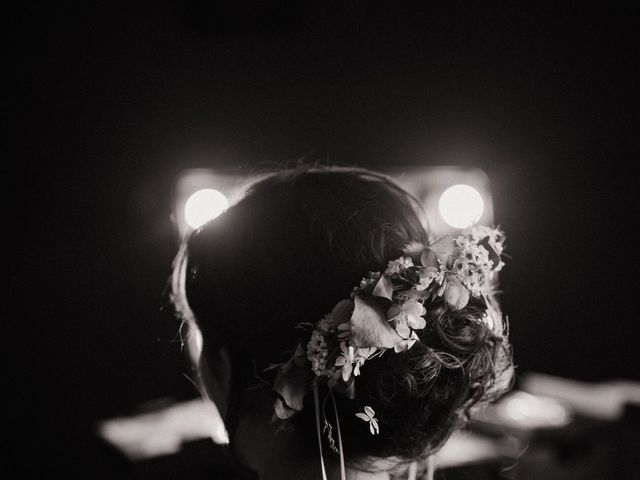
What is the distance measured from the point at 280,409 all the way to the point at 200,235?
24 cm

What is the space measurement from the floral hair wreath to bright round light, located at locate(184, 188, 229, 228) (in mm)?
1423

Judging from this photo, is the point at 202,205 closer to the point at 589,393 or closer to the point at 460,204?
the point at 460,204

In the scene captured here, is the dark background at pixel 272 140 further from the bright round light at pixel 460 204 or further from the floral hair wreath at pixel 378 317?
the floral hair wreath at pixel 378 317

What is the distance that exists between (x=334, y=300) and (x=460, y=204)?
1.56m

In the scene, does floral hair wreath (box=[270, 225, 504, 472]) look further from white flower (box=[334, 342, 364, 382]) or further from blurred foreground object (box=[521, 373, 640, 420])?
blurred foreground object (box=[521, 373, 640, 420])

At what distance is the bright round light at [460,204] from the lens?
2090mm

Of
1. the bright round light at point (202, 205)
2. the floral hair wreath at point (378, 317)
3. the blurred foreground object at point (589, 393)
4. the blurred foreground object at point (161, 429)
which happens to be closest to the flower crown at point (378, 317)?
the floral hair wreath at point (378, 317)

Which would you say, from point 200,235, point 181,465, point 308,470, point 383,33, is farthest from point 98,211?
point 308,470

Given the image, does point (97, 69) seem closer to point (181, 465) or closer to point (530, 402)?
point (181, 465)

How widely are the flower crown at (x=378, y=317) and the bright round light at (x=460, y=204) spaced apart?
1451 mm

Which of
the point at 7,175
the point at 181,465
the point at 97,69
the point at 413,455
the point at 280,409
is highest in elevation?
the point at 97,69

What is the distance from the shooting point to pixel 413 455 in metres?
0.73

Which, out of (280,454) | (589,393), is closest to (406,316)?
(280,454)

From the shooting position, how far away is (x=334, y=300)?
0.65m
